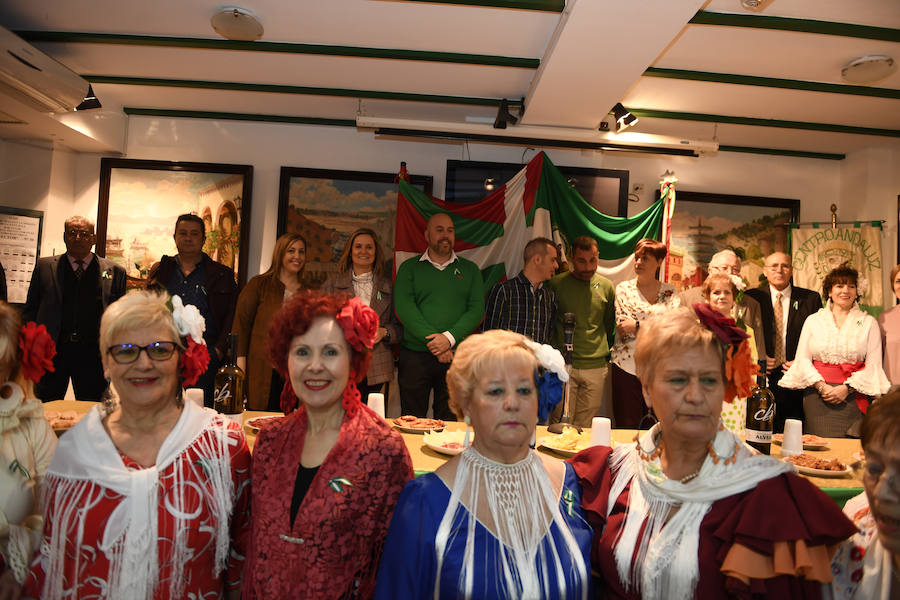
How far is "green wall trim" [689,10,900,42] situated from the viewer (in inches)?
144

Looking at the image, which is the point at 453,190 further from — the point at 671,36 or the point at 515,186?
the point at 671,36

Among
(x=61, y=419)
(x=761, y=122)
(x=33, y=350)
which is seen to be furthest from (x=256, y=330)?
(x=761, y=122)

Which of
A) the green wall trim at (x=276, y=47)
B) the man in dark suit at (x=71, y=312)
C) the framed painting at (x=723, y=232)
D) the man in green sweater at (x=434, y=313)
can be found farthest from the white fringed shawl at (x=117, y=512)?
the framed painting at (x=723, y=232)

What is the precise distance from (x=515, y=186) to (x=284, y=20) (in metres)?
2.42

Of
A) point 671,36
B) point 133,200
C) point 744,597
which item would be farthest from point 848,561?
point 133,200

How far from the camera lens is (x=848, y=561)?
1.53 meters

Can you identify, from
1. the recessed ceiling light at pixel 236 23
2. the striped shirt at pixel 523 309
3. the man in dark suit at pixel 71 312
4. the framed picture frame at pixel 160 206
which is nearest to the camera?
the recessed ceiling light at pixel 236 23

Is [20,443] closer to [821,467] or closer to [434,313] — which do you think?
[821,467]

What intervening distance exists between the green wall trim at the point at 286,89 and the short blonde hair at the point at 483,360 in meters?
3.94

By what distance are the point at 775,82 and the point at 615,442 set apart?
3423 mm

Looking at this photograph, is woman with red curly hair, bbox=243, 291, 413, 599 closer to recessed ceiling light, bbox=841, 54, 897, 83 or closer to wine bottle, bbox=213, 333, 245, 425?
wine bottle, bbox=213, 333, 245, 425

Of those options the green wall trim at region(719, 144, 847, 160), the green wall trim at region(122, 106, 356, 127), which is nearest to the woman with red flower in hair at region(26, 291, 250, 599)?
the green wall trim at region(122, 106, 356, 127)

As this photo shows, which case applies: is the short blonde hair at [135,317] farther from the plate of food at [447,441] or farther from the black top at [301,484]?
the plate of food at [447,441]

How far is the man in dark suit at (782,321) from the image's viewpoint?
497 centimetres
